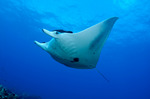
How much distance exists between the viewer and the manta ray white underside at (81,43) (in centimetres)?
295

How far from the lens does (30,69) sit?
155500 mm

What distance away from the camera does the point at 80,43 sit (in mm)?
3033

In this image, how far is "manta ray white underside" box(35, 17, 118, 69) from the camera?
2.95 m

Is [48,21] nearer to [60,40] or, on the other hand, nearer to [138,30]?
[138,30]

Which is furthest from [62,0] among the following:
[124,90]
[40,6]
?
[124,90]

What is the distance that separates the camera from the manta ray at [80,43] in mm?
2951

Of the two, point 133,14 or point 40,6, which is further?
point 40,6

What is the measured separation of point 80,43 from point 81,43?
23mm

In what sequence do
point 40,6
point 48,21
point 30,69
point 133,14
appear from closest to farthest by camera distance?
point 133,14 < point 40,6 < point 48,21 < point 30,69

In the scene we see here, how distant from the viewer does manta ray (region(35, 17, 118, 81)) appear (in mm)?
2951

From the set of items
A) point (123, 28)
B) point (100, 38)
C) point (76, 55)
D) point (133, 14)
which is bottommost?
point (76, 55)

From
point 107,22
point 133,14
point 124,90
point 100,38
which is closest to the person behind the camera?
point 107,22

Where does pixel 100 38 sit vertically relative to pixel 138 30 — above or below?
below

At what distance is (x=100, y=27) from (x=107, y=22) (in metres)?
0.18
